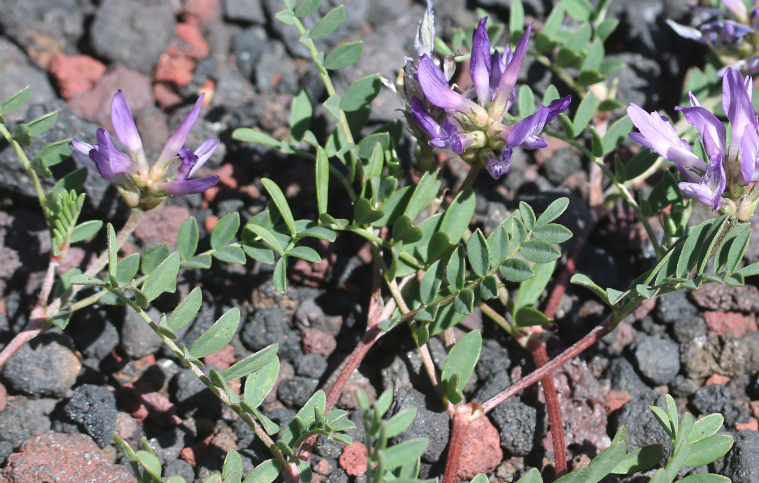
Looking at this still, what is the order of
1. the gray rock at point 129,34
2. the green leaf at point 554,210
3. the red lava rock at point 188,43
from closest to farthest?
the green leaf at point 554,210 → the gray rock at point 129,34 → the red lava rock at point 188,43

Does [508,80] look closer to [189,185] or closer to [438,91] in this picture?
[438,91]

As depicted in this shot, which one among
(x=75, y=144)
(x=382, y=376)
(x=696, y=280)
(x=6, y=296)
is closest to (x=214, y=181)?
(x=75, y=144)

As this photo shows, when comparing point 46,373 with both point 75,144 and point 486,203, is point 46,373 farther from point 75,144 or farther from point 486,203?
point 486,203

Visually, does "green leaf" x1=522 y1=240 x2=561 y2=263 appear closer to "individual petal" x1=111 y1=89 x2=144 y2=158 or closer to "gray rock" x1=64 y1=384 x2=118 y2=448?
"individual petal" x1=111 y1=89 x2=144 y2=158

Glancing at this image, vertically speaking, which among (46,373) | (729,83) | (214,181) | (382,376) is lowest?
(382,376)

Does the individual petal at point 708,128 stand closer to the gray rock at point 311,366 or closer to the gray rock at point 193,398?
the gray rock at point 311,366

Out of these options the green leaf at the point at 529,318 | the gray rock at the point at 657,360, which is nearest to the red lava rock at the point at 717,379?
the gray rock at the point at 657,360

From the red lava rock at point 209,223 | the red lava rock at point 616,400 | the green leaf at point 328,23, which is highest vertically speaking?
the green leaf at point 328,23
